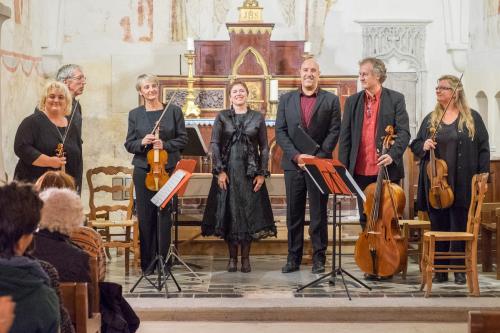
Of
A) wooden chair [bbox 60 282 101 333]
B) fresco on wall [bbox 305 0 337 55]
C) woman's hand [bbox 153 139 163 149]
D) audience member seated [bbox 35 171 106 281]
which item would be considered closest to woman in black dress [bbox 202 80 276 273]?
woman's hand [bbox 153 139 163 149]

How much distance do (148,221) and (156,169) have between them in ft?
1.62

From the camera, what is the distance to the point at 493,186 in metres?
9.16

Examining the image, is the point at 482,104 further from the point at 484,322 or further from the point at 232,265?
the point at 484,322

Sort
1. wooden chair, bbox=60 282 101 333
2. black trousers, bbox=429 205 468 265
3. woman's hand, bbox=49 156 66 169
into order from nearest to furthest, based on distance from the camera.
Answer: wooden chair, bbox=60 282 101 333, woman's hand, bbox=49 156 66 169, black trousers, bbox=429 205 468 265

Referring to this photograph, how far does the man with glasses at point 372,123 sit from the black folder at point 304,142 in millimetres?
314

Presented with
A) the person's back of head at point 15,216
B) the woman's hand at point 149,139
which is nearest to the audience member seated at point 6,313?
the person's back of head at point 15,216

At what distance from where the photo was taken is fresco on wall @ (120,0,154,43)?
12.6 metres

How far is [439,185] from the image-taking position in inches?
286

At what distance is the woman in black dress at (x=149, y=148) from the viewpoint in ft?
25.1

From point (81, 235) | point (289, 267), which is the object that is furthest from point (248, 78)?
point (81, 235)

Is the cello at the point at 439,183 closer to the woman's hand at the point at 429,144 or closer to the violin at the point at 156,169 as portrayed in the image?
the woman's hand at the point at 429,144

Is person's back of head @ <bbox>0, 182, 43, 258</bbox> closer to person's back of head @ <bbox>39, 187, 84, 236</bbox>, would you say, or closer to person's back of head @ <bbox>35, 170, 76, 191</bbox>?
person's back of head @ <bbox>39, 187, 84, 236</bbox>

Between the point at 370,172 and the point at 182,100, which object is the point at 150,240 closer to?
the point at 370,172

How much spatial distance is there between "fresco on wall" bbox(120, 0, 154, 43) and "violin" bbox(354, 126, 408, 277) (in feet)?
19.7
